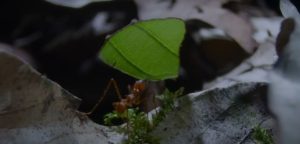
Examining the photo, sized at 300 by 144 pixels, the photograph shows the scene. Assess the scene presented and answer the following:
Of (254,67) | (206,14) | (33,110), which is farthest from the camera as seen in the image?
(206,14)

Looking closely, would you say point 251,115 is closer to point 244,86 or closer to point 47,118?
point 244,86

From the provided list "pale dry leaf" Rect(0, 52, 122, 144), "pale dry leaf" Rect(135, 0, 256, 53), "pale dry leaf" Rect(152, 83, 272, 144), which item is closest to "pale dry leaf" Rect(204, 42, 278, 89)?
"pale dry leaf" Rect(135, 0, 256, 53)

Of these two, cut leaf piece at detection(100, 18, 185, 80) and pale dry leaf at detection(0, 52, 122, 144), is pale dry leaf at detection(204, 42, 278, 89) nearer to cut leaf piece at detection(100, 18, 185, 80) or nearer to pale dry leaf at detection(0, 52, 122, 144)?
cut leaf piece at detection(100, 18, 185, 80)

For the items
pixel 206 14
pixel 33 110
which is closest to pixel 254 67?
pixel 206 14

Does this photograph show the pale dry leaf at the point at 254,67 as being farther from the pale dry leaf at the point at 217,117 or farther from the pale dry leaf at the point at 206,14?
the pale dry leaf at the point at 217,117

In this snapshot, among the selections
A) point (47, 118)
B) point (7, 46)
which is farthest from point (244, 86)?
point (7, 46)

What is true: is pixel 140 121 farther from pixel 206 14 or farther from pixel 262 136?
pixel 206 14
